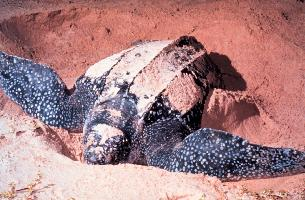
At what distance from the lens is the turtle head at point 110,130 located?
218 centimetres

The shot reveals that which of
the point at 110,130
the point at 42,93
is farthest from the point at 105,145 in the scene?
the point at 42,93

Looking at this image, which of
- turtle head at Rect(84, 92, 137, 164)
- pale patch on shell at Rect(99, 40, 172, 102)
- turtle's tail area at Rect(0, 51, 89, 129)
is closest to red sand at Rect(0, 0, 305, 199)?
turtle's tail area at Rect(0, 51, 89, 129)

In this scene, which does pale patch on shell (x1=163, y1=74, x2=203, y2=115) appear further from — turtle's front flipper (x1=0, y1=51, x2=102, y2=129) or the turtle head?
turtle's front flipper (x1=0, y1=51, x2=102, y2=129)

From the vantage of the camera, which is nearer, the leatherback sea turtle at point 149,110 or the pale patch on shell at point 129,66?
the leatherback sea turtle at point 149,110

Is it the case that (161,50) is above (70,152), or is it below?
above

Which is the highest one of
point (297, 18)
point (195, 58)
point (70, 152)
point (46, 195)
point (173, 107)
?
point (297, 18)

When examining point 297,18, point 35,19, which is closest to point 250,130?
point 297,18

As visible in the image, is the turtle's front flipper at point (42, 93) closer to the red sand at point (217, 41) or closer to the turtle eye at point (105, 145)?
the red sand at point (217, 41)

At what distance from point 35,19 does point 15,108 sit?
1.35m

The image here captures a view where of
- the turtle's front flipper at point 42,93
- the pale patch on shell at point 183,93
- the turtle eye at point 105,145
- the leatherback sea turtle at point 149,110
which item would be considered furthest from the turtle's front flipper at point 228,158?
the turtle's front flipper at point 42,93

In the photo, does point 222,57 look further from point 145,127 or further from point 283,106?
point 145,127

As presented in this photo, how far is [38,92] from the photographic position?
282 cm

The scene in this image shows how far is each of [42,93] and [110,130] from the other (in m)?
0.86

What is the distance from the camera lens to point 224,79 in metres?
3.30
